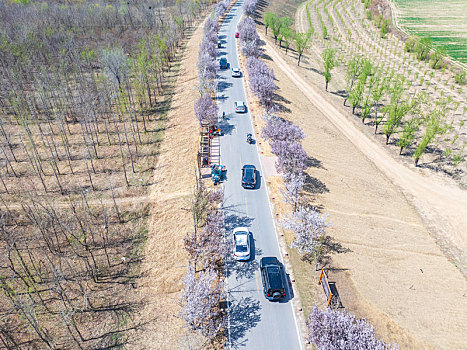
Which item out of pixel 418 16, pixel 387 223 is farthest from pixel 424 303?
pixel 418 16

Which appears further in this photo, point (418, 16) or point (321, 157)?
point (418, 16)

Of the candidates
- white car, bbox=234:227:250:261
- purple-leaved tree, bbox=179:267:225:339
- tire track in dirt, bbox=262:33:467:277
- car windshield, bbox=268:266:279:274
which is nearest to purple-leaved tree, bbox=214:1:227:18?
tire track in dirt, bbox=262:33:467:277

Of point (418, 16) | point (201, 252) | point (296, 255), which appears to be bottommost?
point (296, 255)

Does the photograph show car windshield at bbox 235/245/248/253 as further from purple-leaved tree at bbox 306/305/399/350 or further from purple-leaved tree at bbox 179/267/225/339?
purple-leaved tree at bbox 306/305/399/350

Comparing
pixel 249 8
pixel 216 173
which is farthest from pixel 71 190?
pixel 249 8

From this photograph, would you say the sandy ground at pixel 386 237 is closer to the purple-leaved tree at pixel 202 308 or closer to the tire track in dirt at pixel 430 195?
the tire track in dirt at pixel 430 195

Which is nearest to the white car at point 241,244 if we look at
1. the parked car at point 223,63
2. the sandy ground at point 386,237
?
the sandy ground at point 386,237

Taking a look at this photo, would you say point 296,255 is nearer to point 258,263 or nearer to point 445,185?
point 258,263
